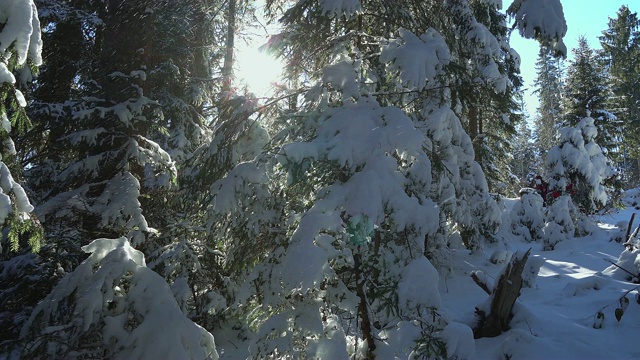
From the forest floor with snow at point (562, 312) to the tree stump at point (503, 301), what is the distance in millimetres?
146

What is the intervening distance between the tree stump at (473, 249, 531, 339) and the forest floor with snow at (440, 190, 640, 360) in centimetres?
15

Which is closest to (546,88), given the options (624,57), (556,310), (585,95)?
(624,57)

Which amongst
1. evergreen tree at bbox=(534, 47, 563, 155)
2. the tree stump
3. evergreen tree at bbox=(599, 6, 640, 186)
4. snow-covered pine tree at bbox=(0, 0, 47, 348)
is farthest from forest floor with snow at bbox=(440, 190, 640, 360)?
evergreen tree at bbox=(534, 47, 563, 155)

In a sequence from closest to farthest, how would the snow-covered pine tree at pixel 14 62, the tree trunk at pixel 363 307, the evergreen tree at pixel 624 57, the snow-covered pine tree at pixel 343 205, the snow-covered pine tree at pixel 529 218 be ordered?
1. the snow-covered pine tree at pixel 14 62
2. the snow-covered pine tree at pixel 343 205
3. the tree trunk at pixel 363 307
4. the snow-covered pine tree at pixel 529 218
5. the evergreen tree at pixel 624 57

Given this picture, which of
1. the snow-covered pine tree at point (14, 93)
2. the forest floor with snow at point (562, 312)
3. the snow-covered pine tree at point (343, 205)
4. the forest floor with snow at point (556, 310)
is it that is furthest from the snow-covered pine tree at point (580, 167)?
the snow-covered pine tree at point (14, 93)

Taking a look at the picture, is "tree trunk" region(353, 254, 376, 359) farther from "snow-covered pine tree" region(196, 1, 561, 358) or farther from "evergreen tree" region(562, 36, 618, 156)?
"evergreen tree" region(562, 36, 618, 156)

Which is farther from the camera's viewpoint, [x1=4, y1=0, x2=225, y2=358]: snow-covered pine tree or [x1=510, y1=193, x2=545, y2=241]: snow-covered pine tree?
[x1=510, y1=193, x2=545, y2=241]: snow-covered pine tree

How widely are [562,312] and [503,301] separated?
5.45 feet

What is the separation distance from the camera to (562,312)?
282 inches

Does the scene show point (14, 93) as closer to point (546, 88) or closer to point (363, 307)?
point (363, 307)

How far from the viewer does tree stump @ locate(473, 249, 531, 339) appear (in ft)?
21.0

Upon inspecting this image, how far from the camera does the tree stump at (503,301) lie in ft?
21.0

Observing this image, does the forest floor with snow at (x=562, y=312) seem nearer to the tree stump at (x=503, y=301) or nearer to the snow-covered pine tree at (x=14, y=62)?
the tree stump at (x=503, y=301)

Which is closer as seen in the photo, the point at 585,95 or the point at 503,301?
the point at 503,301
